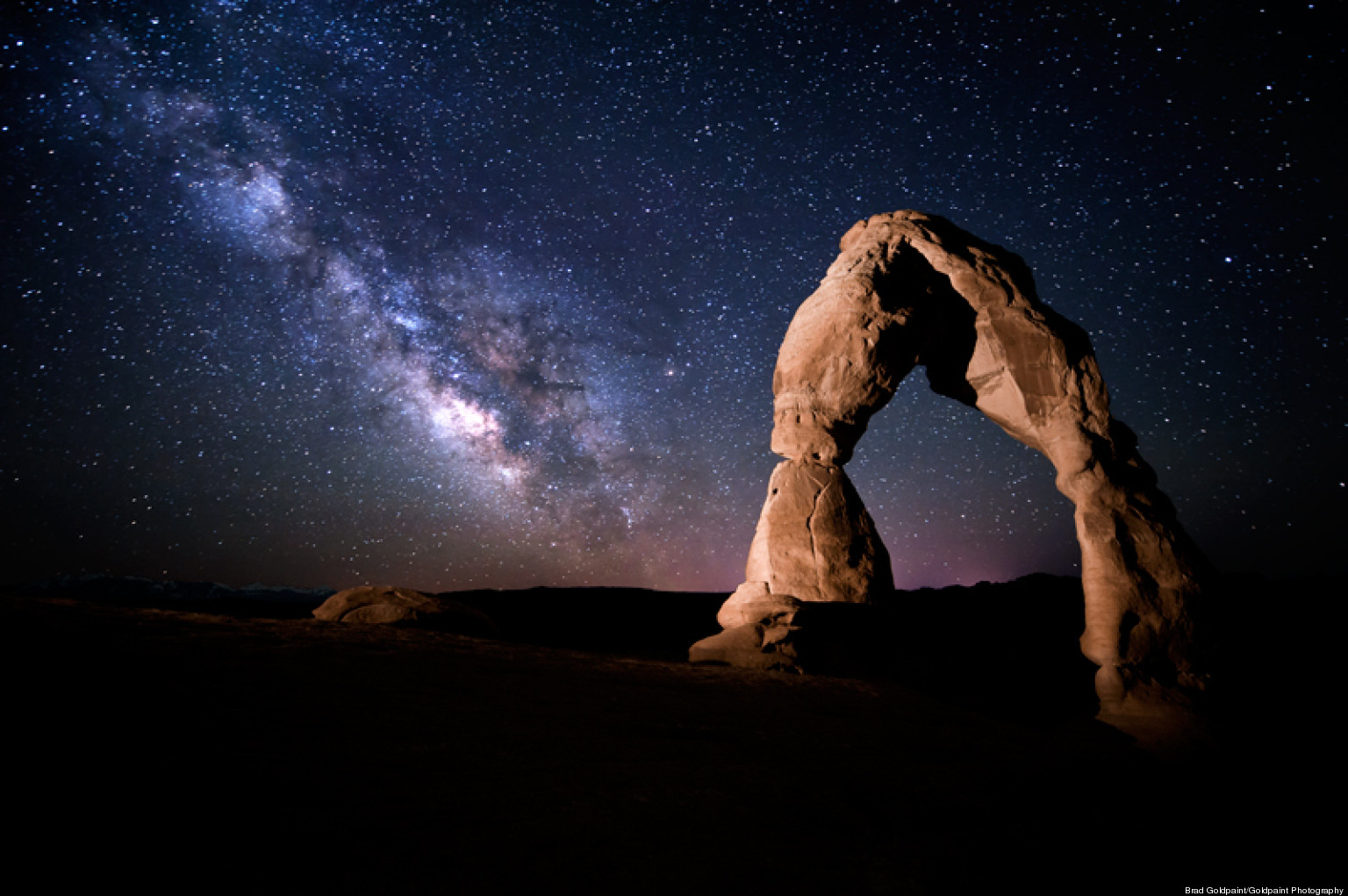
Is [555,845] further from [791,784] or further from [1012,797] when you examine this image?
[1012,797]

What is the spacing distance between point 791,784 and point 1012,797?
1.01 metres

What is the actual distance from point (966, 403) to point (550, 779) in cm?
705

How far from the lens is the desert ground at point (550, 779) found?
4.63 feet

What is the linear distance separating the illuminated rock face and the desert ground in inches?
38.1

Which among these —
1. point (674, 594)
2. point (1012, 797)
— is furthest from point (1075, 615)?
point (674, 594)

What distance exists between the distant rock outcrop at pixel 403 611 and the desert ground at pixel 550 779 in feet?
3.53

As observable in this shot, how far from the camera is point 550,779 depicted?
6.54ft

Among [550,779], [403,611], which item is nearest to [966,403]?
[403,611]

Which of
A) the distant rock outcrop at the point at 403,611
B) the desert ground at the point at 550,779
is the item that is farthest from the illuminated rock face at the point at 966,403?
the distant rock outcrop at the point at 403,611

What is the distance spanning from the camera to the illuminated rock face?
16.5 ft

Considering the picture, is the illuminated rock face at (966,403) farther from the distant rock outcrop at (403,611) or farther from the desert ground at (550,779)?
the distant rock outcrop at (403,611)

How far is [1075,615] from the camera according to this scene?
9508mm

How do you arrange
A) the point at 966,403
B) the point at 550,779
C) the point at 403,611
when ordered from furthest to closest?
the point at 966,403
the point at 403,611
the point at 550,779

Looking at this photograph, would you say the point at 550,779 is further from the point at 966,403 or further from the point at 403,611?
the point at 966,403
